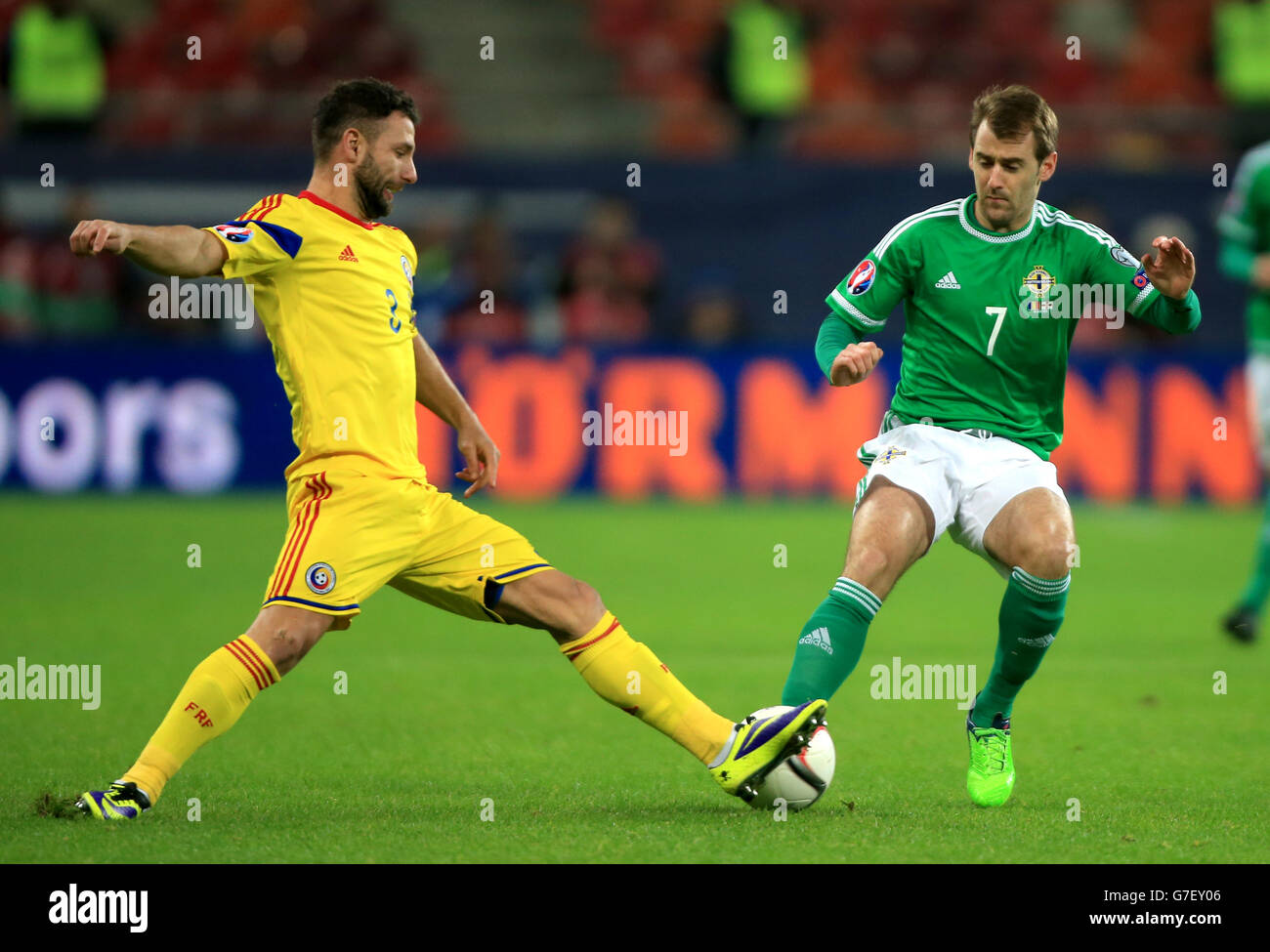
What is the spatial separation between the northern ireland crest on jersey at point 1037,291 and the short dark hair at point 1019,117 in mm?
352

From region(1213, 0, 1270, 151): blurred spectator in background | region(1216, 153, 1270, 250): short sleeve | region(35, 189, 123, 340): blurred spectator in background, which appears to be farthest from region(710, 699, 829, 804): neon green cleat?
region(1213, 0, 1270, 151): blurred spectator in background

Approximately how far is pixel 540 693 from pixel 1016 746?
2056 mm

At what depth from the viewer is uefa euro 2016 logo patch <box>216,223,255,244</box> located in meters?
4.67

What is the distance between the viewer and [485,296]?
1498 centimetres

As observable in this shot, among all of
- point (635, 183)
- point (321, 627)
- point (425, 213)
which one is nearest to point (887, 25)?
point (635, 183)

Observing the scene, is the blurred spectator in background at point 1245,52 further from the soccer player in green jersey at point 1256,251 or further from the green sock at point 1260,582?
the green sock at point 1260,582

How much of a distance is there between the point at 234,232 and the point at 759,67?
45.9 ft

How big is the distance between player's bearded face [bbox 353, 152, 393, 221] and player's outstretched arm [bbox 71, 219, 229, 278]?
509 millimetres

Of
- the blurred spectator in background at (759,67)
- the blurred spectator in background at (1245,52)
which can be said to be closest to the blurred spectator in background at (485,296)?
the blurred spectator in background at (759,67)

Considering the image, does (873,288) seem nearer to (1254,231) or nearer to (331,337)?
(331,337)

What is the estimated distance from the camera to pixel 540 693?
7.21m

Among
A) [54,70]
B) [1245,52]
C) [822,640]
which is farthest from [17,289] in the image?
[1245,52]
